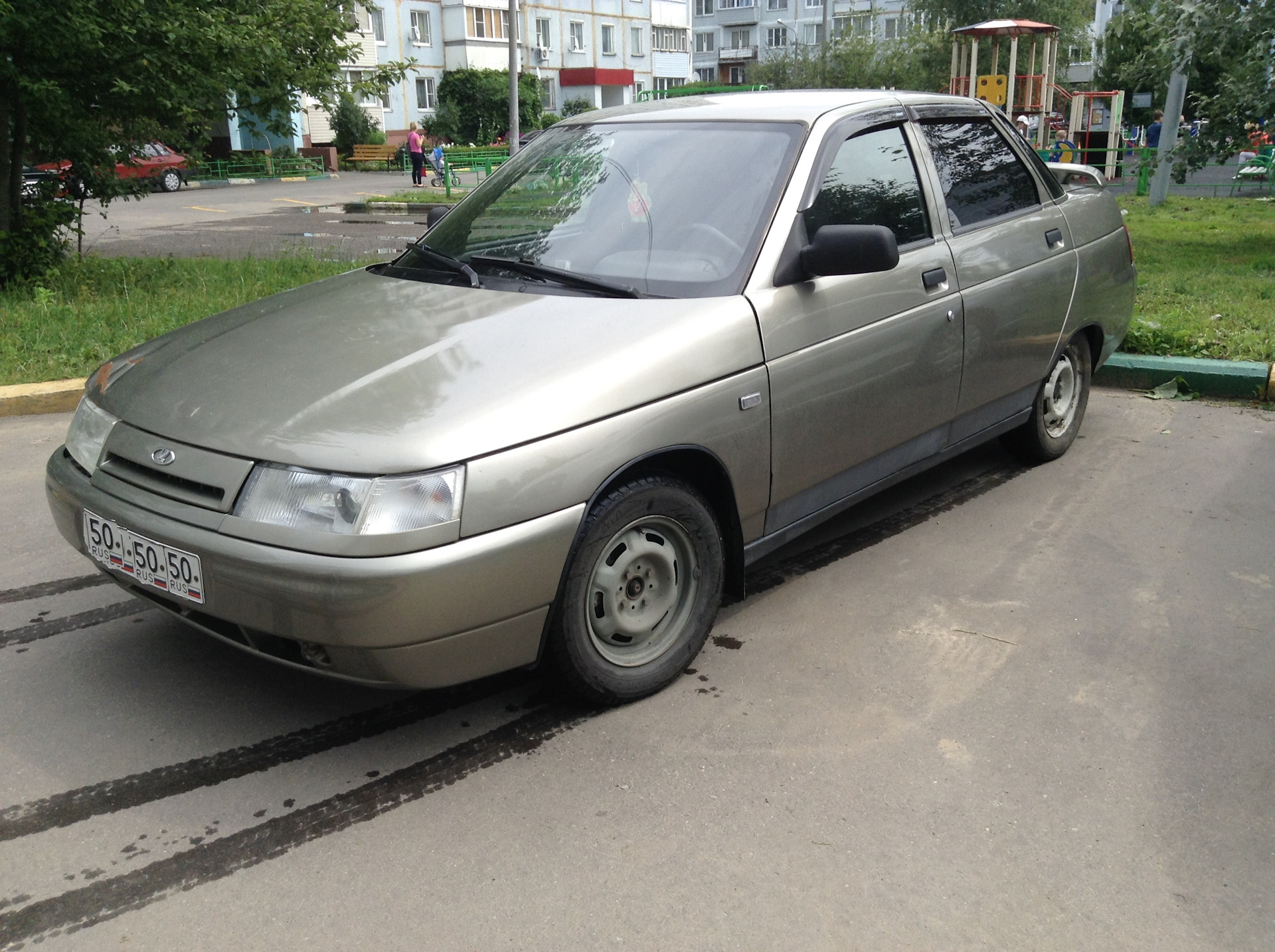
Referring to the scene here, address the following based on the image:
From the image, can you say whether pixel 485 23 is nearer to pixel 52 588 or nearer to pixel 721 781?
pixel 52 588

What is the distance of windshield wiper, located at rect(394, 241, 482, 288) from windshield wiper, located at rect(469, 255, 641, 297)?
7cm

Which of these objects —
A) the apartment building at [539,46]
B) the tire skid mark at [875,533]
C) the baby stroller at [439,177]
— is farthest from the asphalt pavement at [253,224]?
the apartment building at [539,46]

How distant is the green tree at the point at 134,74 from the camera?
9.01 metres

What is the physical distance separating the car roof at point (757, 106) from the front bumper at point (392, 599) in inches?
75.8

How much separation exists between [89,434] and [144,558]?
59 centimetres

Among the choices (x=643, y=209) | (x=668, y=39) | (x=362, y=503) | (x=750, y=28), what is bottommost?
(x=362, y=503)

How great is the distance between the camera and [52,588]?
4242mm

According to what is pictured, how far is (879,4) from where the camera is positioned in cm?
8081

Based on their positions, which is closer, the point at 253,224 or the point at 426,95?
the point at 253,224

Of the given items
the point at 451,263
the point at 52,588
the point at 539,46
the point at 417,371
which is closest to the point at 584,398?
the point at 417,371

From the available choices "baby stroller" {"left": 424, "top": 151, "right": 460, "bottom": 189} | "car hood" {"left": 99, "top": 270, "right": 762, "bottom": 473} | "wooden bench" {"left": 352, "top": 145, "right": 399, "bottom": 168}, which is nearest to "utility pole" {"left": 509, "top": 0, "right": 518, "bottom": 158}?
"baby stroller" {"left": 424, "top": 151, "right": 460, "bottom": 189}

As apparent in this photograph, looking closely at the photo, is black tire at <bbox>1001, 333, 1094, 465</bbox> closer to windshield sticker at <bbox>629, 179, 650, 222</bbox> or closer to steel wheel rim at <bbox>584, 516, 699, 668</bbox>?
windshield sticker at <bbox>629, 179, 650, 222</bbox>

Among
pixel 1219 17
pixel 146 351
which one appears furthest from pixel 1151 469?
pixel 1219 17

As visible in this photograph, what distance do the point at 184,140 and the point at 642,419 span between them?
10.1 meters
